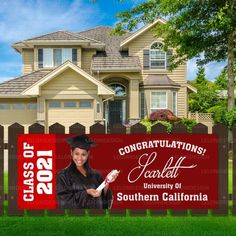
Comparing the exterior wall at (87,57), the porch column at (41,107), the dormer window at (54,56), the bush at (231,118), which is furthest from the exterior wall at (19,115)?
the bush at (231,118)

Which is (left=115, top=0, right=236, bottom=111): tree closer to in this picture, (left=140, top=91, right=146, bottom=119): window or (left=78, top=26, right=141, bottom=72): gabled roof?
(left=78, top=26, right=141, bottom=72): gabled roof

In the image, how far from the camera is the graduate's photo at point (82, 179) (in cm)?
539

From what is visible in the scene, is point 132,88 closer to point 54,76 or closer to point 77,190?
point 54,76

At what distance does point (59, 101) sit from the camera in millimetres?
26688

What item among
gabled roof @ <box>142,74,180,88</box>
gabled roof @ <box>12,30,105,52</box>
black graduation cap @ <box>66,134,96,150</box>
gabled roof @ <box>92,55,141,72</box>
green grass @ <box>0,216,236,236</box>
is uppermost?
gabled roof @ <box>12,30,105,52</box>

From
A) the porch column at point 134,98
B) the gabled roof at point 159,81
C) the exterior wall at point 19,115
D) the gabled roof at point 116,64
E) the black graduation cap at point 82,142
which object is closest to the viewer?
the black graduation cap at point 82,142

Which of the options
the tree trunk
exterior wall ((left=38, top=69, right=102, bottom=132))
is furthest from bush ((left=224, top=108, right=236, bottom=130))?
exterior wall ((left=38, top=69, right=102, bottom=132))

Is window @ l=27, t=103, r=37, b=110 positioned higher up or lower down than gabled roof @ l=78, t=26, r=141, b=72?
lower down

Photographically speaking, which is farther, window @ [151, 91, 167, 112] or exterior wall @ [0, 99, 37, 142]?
window @ [151, 91, 167, 112]

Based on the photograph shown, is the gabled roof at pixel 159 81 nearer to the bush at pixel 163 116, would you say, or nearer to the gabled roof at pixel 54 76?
the bush at pixel 163 116

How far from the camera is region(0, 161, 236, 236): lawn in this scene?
16.3ft

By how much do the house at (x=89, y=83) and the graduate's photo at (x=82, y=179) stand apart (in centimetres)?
1993

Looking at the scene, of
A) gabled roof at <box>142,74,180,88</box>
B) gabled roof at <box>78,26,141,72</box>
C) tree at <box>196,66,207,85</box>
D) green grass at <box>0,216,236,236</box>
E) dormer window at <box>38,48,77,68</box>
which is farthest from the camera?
tree at <box>196,66,207,85</box>

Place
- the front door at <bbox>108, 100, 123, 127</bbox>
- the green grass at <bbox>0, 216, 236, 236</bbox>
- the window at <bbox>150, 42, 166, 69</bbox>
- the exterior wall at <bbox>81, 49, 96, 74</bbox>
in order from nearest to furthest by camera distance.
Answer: the green grass at <bbox>0, 216, 236, 236</bbox> < the front door at <bbox>108, 100, 123, 127</bbox> < the window at <bbox>150, 42, 166, 69</bbox> < the exterior wall at <bbox>81, 49, 96, 74</bbox>
